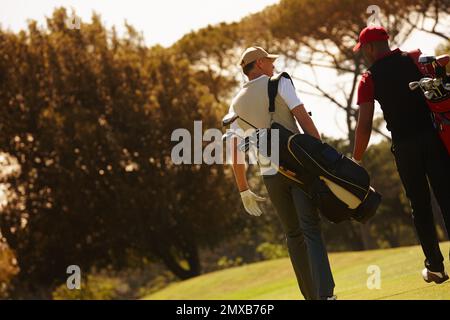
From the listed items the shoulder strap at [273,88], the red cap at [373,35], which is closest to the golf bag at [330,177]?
the shoulder strap at [273,88]

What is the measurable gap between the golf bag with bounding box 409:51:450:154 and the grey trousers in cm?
105

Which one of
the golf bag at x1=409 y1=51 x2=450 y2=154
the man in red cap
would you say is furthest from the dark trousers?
the golf bag at x1=409 y1=51 x2=450 y2=154

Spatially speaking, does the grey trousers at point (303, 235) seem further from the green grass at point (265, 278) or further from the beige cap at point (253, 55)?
the green grass at point (265, 278)

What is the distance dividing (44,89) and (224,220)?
816cm

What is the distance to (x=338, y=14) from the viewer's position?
27938 millimetres

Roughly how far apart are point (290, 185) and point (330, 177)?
38 centimetres

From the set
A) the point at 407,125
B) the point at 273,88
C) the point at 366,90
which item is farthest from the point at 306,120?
the point at 407,125

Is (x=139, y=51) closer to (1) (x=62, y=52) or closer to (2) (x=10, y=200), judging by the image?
(1) (x=62, y=52)

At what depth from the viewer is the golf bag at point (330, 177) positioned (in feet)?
18.6

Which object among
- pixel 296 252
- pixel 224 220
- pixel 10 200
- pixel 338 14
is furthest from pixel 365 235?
pixel 296 252

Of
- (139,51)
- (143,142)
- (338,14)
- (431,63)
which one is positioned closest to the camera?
(431,63)

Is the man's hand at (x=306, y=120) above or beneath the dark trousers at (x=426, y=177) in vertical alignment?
above

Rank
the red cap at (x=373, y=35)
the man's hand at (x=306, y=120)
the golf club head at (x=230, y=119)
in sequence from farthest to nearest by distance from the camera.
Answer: the golf club head at (x=230, y=119) < the red cap at (x=373, y=35) < the man's hand at (x=306, y=120)

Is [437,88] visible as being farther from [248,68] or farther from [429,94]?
[248,68]
